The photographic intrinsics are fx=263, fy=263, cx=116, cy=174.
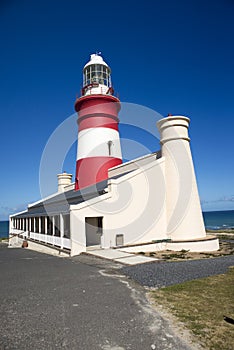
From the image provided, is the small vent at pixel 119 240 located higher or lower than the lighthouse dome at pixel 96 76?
lower

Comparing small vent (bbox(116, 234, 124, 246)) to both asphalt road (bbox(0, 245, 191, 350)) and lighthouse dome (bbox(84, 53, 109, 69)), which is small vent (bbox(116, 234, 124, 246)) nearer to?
asphalt road (bbox(0, 245, 191, 350))

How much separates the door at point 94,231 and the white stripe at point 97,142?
6.27 metres

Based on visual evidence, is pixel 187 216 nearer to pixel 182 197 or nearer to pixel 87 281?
pixel 182 197

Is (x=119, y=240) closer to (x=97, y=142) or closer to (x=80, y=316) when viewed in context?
(x=97, y=142)

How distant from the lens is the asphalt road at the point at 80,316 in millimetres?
4238

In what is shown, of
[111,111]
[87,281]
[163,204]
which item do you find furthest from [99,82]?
[87,281]

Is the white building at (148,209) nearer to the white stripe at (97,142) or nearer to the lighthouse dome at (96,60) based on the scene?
the white stripe at (97,142)

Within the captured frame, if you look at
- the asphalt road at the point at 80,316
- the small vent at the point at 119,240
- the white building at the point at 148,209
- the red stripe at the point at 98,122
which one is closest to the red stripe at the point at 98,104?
the red stripe at the point at 98,122

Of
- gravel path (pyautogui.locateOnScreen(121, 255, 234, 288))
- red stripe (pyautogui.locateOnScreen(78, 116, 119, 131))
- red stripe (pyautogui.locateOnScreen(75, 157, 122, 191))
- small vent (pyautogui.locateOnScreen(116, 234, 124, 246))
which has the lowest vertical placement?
gravel path (pyautogui.locateOnScreen(121, 255, 234, 288))

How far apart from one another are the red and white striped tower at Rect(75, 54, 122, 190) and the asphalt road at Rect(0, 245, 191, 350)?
14424 mm

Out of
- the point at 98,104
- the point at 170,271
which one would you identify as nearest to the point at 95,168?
the point at 98,104

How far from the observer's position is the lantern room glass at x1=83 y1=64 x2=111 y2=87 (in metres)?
24.3

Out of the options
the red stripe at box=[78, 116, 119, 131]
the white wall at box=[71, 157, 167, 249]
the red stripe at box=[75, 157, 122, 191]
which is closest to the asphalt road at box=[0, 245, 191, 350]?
the white wall at box=[71, 157, 167, 249]

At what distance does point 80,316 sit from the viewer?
5.28 metres
